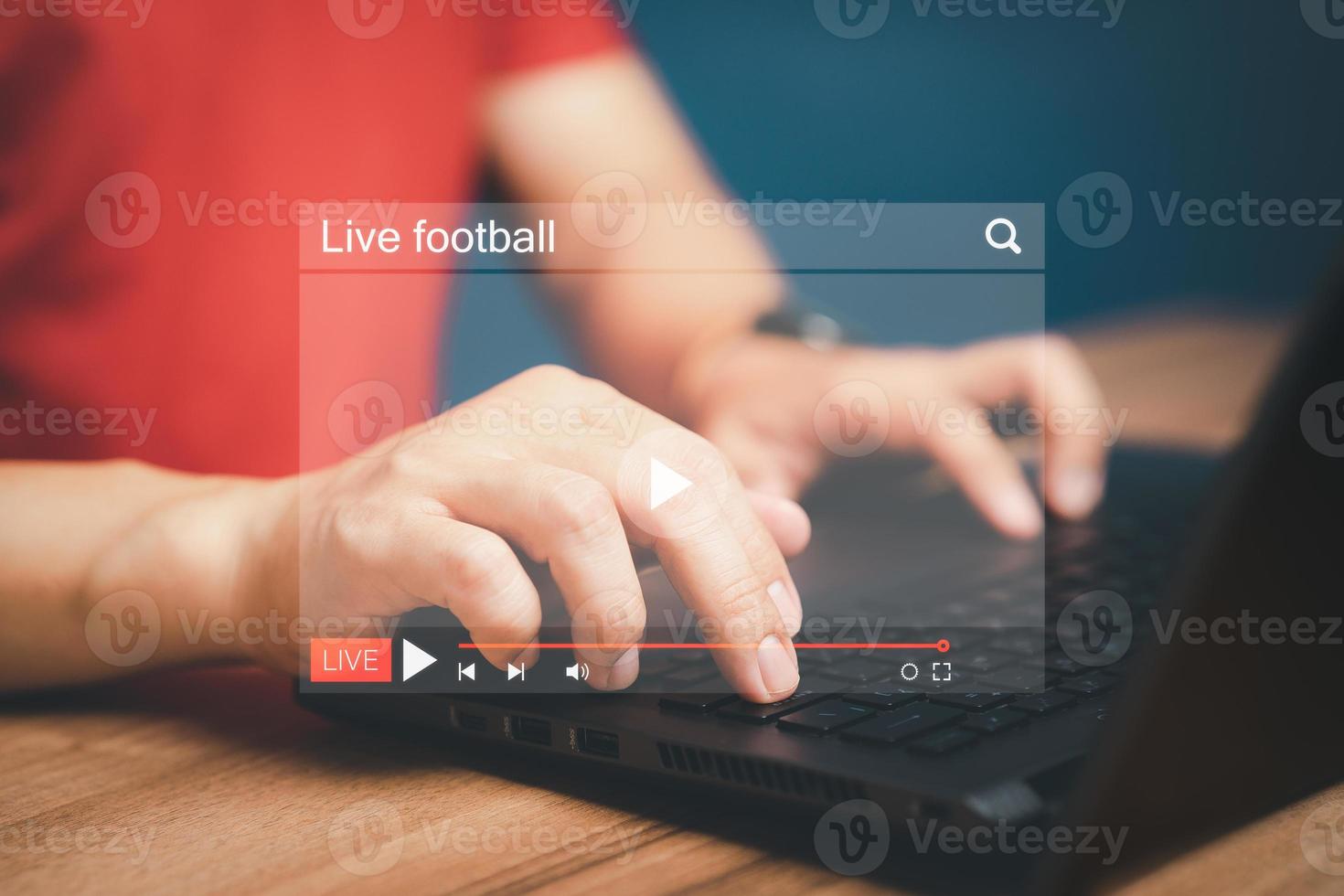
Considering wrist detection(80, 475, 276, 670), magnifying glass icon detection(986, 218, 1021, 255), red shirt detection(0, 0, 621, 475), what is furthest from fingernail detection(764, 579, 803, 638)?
magnifying glass icon detection(986, 218, 1021, 255)

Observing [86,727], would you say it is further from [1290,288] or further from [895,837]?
[1290,288]

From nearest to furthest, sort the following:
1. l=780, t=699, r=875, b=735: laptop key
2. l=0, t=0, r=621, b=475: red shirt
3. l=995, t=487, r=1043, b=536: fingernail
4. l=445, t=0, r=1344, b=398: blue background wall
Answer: l=780, t=699, r=875, b=735: laptop key → l=995, t=487, r=1043, b=536: fingernail → l=0, t=0, r=621, b=475: red shirt → l=445, t=0, r=1344, b=398: blue background wall

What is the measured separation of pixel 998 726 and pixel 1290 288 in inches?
54.8

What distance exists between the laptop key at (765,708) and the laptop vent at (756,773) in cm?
2

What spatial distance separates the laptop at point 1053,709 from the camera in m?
0.20

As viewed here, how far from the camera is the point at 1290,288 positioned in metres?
1.43

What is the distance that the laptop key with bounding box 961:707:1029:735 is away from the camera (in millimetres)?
293

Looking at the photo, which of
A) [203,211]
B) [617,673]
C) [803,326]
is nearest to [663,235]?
[803,326]

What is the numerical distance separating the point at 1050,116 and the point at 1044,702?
1304 millimetres

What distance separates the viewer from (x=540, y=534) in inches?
14.5

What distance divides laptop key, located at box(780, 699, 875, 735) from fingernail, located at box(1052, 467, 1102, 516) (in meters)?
0.44

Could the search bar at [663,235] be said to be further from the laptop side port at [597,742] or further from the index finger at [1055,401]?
the laptop side port at [597,742]

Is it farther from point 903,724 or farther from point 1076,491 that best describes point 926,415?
point 903,724
